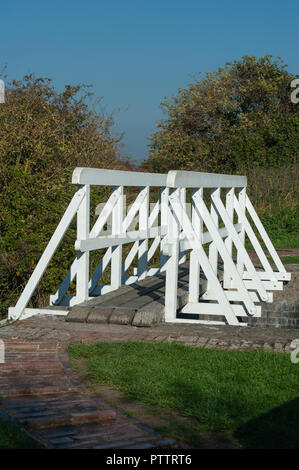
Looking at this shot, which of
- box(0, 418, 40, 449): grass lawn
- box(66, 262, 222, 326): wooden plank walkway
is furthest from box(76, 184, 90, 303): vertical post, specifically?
box(0, 418, 40, 449): grass lawn

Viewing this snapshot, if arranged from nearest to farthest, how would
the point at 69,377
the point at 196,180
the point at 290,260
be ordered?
the point at 69,377
the point at 196,180
the point at 290,260

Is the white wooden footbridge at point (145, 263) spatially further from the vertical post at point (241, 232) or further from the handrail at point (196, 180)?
the vertical post at point (241, 232)

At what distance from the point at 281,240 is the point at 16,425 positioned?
1309 cm

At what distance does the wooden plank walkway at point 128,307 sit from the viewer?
664 centimetres

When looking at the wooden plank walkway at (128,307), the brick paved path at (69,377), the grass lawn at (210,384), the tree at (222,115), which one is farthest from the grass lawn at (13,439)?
the tree at (222,115)

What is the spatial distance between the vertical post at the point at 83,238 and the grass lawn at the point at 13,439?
3.49 m

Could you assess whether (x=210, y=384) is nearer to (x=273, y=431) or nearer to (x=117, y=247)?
(x=273, y=431)

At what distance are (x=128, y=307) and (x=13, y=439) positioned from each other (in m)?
3.52

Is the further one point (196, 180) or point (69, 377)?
point (196, 180)

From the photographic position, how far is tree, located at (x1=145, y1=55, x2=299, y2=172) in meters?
26.4

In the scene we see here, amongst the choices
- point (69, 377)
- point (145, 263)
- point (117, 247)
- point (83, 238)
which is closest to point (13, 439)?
point (69, 377)

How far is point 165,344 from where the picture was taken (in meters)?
5.66

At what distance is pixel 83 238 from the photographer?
7137 mm
